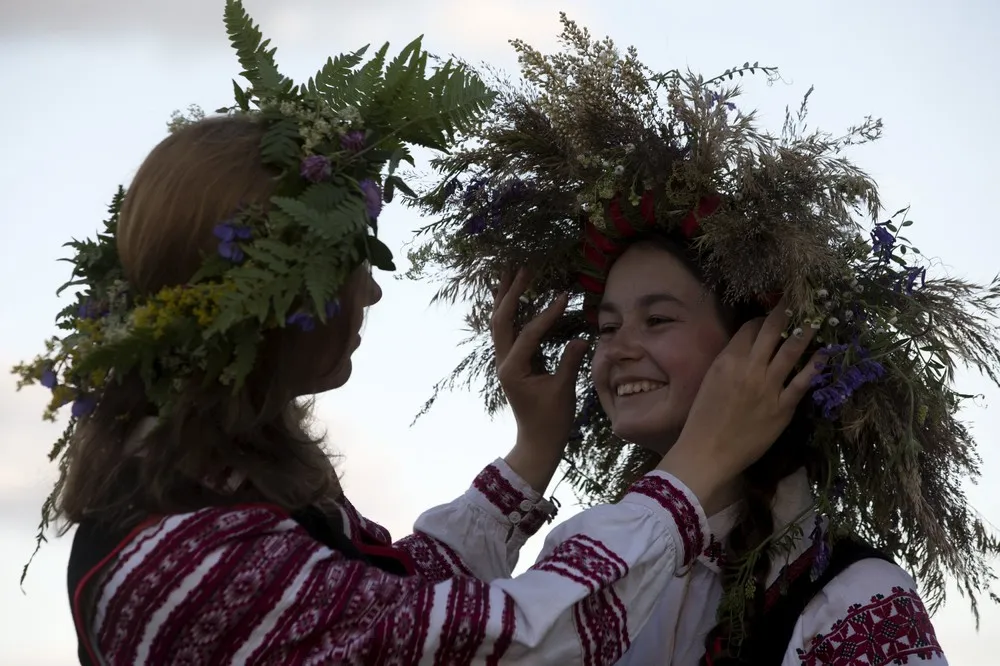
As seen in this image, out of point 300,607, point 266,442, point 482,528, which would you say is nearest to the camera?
point 300,607

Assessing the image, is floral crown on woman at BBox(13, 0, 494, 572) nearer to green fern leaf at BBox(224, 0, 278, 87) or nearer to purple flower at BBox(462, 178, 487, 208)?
green fern leaf at BBox(224, 0, 278, 87)

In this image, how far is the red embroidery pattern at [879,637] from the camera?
2383 millimetres

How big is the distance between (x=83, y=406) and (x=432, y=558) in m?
1.03

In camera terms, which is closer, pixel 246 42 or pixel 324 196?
pixel 324 196

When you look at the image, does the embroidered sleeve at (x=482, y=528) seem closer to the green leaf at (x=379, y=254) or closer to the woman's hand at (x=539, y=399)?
the woman's hand at (x=539, y=399)

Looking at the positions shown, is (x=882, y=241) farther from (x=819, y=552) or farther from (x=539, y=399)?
(x=539, y=399)

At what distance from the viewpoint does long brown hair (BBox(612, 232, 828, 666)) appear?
104 inches

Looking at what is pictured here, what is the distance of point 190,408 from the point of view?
2.06m

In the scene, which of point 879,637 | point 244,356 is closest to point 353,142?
point 244,356

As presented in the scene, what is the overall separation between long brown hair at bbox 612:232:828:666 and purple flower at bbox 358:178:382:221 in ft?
2.94

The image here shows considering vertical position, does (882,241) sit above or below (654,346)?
above

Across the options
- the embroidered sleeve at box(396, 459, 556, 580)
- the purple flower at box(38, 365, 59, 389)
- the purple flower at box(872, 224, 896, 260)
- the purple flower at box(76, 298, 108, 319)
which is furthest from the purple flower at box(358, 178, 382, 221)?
the purple flower at box(872, 224, 896, 260)

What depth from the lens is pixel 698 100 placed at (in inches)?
107

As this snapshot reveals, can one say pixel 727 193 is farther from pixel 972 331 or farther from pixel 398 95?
pixel 398 95
